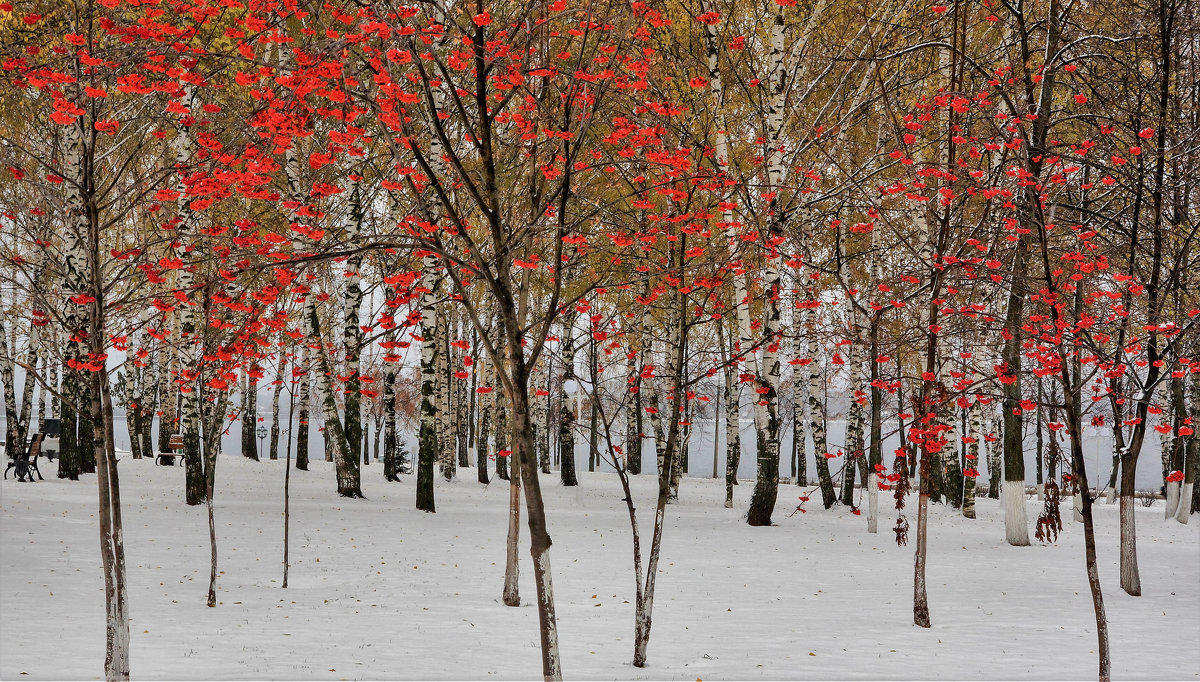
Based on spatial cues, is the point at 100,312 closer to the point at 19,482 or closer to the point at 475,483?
the point at 19,482

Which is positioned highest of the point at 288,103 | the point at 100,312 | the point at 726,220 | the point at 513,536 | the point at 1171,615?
the point at 726,220

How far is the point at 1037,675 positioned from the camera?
6344 millimetres

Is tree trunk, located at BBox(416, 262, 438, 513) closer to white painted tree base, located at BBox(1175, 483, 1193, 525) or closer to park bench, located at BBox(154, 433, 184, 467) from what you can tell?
park bench, located at BBox(154, 433, 184, 467)

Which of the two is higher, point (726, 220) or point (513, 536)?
point (726, 220)

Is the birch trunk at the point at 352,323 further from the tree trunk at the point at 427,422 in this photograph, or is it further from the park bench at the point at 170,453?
the park bench at the point at 170,453

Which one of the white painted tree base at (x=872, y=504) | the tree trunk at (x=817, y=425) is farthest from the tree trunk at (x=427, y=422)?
the tree trunk at (x=817, y=425)

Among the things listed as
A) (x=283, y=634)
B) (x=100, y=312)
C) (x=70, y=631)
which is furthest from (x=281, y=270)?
(x=70, y=631)

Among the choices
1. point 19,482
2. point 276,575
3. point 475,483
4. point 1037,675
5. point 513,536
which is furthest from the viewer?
point 475,483

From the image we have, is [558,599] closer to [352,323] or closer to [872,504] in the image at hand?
[872,504]

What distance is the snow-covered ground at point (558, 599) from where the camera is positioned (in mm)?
6414

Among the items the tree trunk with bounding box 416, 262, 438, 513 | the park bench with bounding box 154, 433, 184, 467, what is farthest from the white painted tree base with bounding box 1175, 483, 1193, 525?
the park bench with bounding box 154, 433, 184, 467

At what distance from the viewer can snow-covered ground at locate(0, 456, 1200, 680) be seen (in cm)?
641

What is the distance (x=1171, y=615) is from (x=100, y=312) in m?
9.94

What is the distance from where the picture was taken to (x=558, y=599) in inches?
344
